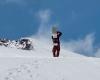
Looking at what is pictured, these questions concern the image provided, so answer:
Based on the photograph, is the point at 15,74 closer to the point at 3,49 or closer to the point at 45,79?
the point at 45,79

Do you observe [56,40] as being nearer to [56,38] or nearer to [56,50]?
[56,38]

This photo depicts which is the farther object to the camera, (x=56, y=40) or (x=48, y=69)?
(x=56, y=40)

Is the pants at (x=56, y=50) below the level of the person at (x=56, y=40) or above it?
below

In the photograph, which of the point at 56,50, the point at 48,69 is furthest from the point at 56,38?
the point at 48,69

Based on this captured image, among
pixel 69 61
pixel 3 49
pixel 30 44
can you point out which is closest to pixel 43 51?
pixel 30 44

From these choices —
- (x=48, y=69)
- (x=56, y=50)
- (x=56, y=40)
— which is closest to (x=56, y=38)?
(x=56, y=40)

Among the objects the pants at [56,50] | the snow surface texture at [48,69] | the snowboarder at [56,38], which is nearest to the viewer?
the snow surface texture at [48,69]

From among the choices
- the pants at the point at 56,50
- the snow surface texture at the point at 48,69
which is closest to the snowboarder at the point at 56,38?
the pants at the point at 56,50

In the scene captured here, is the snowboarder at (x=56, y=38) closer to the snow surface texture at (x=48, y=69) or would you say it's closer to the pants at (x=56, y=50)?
the pants at (x=56, y=50)

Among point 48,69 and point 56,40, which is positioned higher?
point 56,40

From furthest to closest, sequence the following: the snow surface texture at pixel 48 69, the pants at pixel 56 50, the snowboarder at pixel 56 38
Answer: the pants at pixel 56 50
the snowboarder at pixel 56 38
the snow surface texture at pixel 48 69

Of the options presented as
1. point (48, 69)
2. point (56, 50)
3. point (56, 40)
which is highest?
point (56, 40)

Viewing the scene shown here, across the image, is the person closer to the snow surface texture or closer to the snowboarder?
the snowboarder

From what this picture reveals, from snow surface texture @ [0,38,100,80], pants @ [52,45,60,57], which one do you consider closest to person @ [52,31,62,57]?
pants @ [52,45,60,57]
